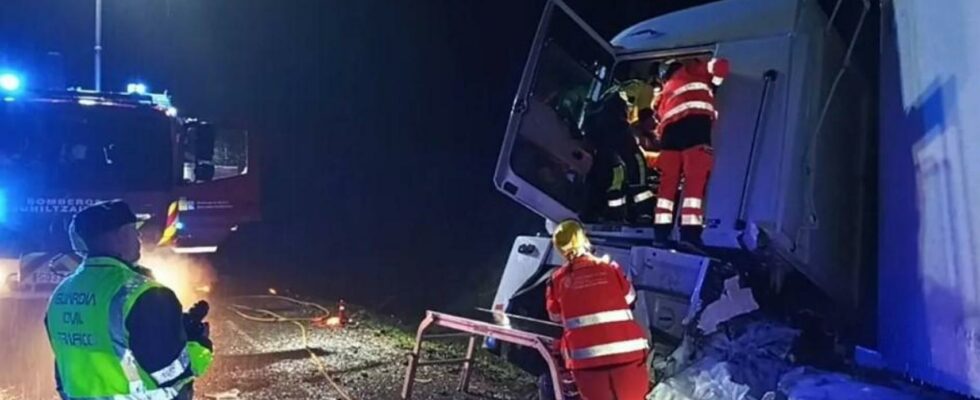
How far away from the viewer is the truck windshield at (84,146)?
748 cm

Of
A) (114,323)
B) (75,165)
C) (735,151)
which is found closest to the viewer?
(114,323)

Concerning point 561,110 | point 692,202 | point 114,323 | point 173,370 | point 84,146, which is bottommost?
point 173,370

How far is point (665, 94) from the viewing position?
19.1 feet

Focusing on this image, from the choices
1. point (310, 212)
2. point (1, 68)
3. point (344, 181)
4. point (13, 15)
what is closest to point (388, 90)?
point (344, 181)

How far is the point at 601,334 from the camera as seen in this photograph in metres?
4.75

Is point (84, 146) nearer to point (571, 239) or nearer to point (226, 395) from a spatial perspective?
point (226, 395)

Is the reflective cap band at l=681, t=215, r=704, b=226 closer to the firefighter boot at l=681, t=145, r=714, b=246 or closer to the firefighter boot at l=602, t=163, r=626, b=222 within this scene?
the firefighter boot at l=681, t=145, r=714, b=246

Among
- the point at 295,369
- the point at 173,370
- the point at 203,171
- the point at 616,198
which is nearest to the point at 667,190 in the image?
the point at 616,198

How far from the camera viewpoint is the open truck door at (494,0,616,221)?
6.11 metres

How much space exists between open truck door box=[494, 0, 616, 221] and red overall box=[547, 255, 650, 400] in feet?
4.72

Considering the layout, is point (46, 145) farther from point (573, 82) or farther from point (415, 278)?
point (415, 278)

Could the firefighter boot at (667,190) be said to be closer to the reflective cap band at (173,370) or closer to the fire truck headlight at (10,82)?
the reflective cap band at (173,370)

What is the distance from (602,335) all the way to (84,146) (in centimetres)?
506

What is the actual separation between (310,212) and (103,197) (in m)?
17.4
